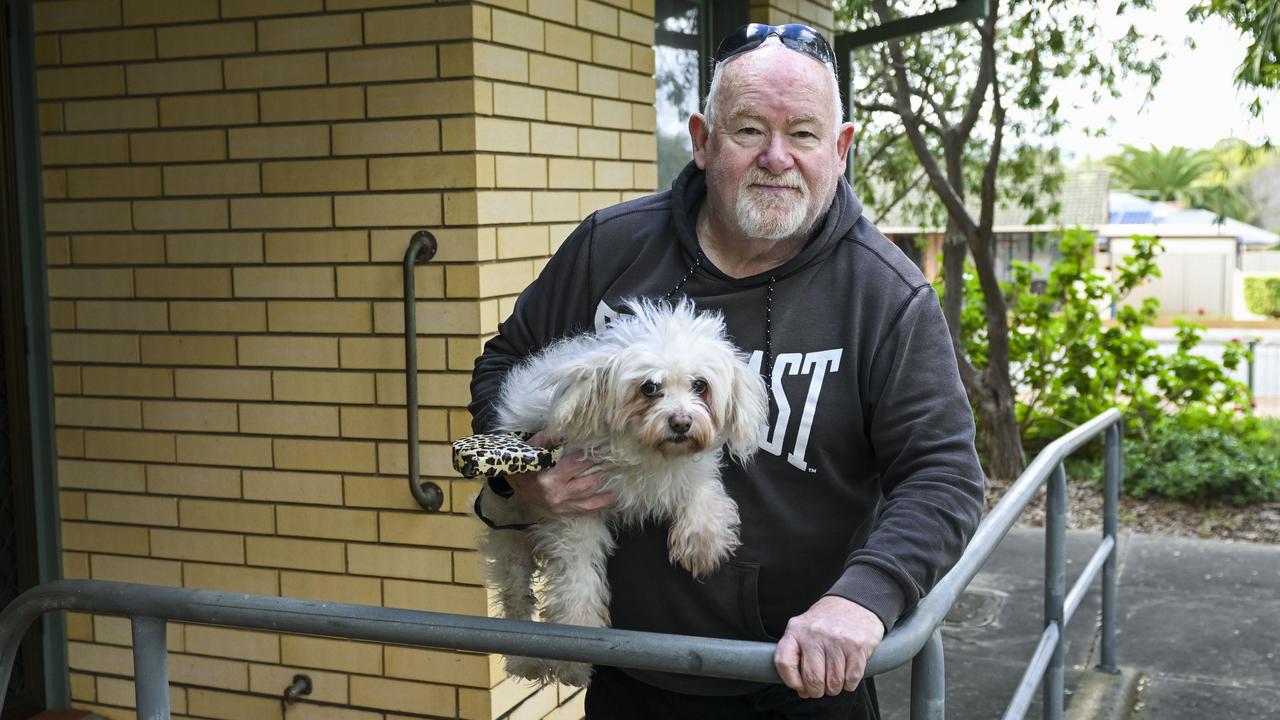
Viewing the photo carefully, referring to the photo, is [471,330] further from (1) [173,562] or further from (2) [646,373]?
(2) [646,373]

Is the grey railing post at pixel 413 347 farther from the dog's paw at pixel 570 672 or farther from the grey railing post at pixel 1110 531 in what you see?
the grey railing post at pixel 1110 531

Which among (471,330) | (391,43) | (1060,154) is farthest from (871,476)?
(1060,154)

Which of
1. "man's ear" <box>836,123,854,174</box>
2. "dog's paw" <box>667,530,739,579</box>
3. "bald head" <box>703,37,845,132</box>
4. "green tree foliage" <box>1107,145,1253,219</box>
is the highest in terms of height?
"green tree foliage" <box>1107,145,1253,219</box>

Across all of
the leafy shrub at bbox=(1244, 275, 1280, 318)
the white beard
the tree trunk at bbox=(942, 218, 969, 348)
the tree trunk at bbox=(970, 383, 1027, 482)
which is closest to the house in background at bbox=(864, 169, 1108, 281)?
the leafy shrub at bbox=(1244, 275, 1280, 318)

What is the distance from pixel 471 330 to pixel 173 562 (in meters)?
1.41

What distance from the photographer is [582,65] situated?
4344 millimetres

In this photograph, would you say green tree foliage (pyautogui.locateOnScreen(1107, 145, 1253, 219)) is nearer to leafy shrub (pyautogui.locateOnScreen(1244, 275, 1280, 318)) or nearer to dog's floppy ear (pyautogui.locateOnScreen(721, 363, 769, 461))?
leafy shrub (pyautogui.locateOnScreen(1244, 275, 1280, 318))

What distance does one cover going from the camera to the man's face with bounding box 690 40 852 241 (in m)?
2.26

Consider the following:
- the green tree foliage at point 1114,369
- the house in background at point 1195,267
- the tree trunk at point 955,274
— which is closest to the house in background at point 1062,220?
the house in background at point 1195,267

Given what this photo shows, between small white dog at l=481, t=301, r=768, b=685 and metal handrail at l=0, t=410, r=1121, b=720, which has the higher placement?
small white dog at l=481, t=301, r=768, b=685

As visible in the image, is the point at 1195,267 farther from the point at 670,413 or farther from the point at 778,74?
the point at 670,413

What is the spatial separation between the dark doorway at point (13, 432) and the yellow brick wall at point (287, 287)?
0.11m

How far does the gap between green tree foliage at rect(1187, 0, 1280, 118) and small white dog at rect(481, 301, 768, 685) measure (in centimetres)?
416

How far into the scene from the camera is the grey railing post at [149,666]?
2.23 m
